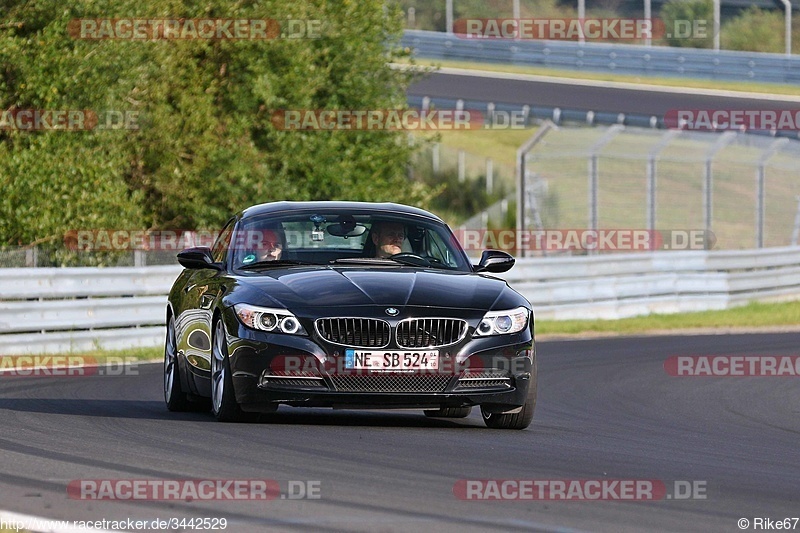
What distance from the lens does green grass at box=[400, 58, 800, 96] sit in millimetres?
46844

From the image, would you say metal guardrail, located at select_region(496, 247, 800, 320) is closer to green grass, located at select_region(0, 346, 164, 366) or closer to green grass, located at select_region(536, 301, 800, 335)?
green grass, located at select_region(536, 301, 800, 335)

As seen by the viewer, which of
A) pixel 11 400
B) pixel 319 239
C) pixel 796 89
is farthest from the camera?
pixel 796 89

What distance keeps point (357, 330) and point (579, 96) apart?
3806 cm

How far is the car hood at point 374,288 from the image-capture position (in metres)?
9.52

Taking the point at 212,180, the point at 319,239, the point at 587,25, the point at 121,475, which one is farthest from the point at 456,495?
the point at 587,25

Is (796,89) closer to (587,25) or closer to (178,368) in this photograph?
(587,25)

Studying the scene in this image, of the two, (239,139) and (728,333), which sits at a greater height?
(239,139)

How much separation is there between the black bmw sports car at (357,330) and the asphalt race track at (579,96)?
30872 mm

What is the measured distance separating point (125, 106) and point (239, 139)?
3.44m

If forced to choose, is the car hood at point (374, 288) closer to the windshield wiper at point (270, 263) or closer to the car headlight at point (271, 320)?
the car headlight at point (271, 320)

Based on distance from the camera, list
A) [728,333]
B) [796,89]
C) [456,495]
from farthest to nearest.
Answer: [796,89]
[728,333]
[456,495]

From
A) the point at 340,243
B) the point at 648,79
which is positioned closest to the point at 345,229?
the point at 340,243

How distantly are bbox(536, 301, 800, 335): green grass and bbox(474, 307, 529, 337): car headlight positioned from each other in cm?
1297

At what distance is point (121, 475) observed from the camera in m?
7.44
